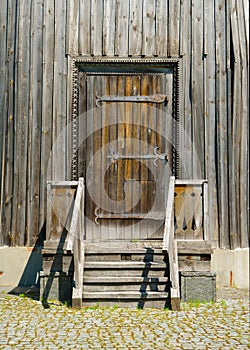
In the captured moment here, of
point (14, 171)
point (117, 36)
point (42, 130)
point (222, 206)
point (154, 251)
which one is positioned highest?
point (117, 36)

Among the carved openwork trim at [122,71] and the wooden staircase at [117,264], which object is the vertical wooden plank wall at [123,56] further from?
the wooden staircase at [117,264]

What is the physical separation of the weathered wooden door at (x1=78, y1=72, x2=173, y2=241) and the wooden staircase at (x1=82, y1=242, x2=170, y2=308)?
35.2 inches

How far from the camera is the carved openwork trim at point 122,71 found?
29.4 ft

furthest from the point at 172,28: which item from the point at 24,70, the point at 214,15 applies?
the point at 24,70

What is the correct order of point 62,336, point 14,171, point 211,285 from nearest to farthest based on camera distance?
point 62,336 → point 211,285 → point 14,171

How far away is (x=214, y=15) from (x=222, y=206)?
2954mm


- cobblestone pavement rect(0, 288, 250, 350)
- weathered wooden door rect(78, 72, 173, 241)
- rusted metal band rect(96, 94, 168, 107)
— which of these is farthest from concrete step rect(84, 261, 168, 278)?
rusted metal band rect(96, 94, 168, 107)

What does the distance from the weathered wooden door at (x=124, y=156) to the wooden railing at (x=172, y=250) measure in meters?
0.94

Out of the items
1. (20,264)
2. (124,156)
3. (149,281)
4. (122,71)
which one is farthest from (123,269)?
(122,71)

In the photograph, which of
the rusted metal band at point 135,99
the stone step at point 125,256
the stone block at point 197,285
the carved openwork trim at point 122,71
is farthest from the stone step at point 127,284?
the rusted metal band at point 135,99

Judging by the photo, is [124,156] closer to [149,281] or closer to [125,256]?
[125,256]

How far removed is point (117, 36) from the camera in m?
9.08

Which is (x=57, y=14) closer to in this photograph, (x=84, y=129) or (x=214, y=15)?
(x=84, y=129)

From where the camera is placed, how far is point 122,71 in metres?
9.15
